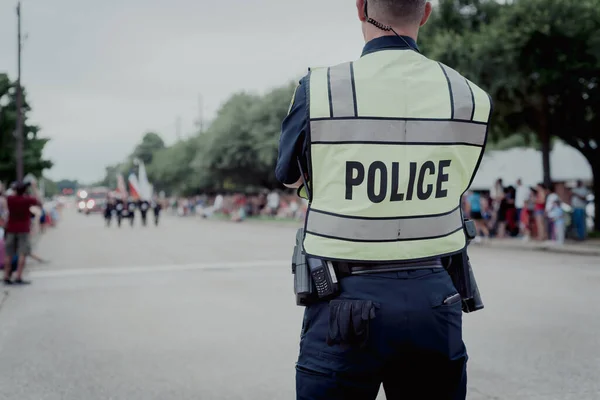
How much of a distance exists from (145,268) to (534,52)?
11605mm

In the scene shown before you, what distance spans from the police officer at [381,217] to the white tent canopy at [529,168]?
93.0ft

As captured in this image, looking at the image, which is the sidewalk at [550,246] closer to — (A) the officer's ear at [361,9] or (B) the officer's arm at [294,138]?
(A) the officer's ear at [361,9]

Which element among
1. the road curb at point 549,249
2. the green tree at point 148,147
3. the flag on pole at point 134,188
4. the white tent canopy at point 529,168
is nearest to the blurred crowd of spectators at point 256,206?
the flag on pole at point 134,188

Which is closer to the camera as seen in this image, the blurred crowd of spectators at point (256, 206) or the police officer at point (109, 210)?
the police officer at point (109, 210)

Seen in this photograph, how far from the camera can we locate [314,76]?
2.00 m

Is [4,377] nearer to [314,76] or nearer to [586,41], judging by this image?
[314,76]

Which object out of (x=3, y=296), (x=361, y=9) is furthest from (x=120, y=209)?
(x=361, y=9)

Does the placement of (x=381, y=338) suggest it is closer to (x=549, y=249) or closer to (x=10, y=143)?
(x=549, y=249)

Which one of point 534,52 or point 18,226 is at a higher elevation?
point 534,52

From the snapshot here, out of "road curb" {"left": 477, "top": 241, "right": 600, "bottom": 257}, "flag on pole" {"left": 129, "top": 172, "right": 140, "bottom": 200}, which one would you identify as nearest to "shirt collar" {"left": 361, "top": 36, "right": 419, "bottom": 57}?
"road curb" {"left": 477, "top": 241, "right": 600, "bottom": 257}

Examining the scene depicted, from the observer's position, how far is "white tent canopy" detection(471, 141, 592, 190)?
29859 millimetres

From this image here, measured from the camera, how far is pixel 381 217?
77.1 inches

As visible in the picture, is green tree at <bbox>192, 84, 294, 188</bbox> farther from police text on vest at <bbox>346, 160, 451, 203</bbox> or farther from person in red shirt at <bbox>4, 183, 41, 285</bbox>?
police text on vest at <bbox>346, 160, 451, 203</bbox>

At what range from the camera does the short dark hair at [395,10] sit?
2.05 metres
